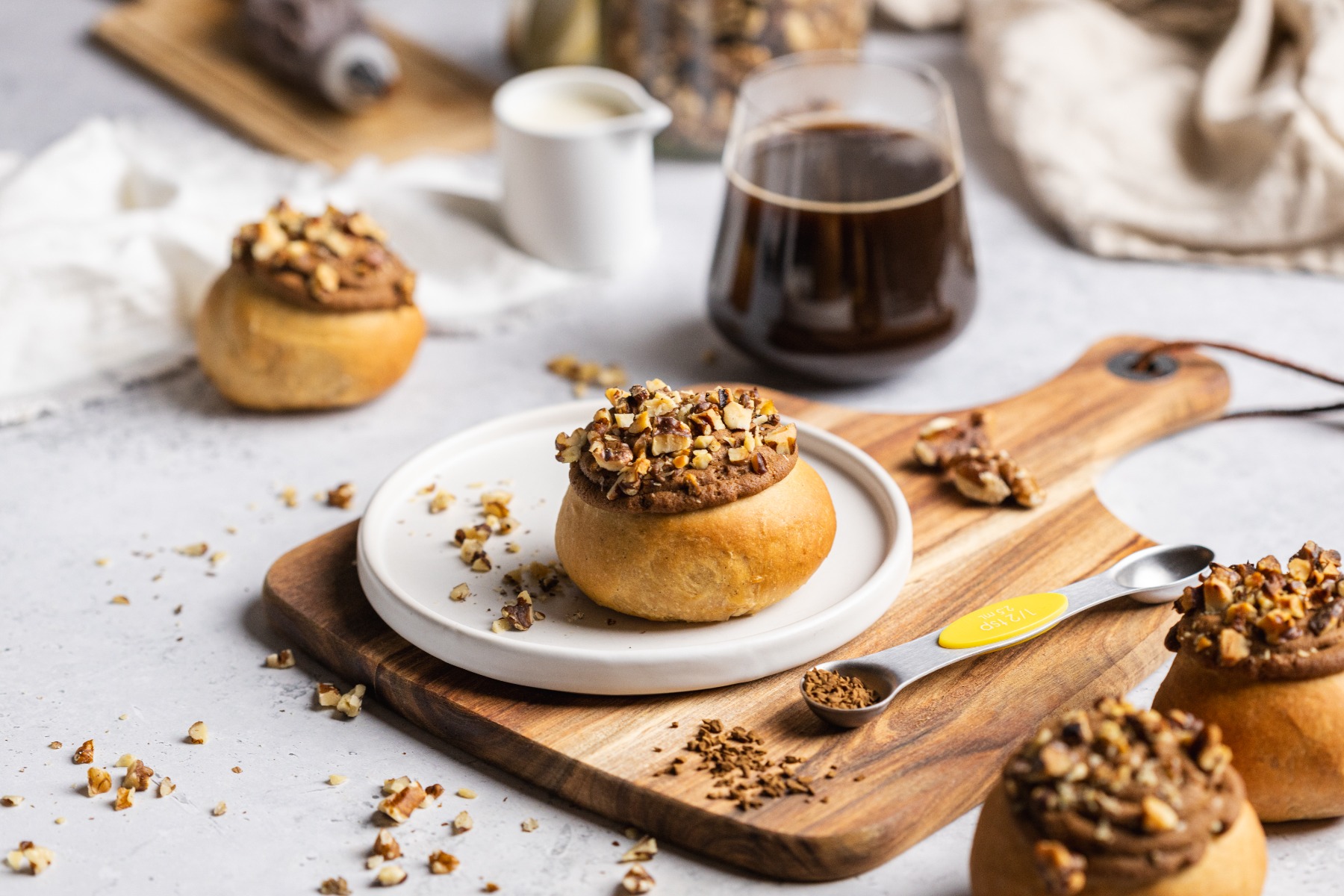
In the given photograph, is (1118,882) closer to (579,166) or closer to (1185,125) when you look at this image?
(579,166)

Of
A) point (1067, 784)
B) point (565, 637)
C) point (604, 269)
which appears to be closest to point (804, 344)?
point (604, 269)

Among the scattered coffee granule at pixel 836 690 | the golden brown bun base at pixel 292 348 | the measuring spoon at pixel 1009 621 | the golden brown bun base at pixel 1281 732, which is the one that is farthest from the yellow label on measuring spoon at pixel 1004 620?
the golden brown bun base at pixel 292 348

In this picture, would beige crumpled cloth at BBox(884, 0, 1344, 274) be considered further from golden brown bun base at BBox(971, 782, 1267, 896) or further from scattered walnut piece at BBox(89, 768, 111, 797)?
scattered walnut piece at BBox(89, 768, 111, 797)

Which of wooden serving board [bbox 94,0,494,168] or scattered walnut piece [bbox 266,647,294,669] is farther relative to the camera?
wooden serving board [bbox 94,0,494,168]

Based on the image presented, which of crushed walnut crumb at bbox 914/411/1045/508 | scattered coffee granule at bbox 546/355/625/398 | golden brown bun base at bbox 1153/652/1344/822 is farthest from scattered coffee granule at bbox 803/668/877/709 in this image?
scattered coffee granule at bbox 546/355/625/398

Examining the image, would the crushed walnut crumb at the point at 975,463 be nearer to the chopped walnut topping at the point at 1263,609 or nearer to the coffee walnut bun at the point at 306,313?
the chopped walnut topping at the point at 1263,609

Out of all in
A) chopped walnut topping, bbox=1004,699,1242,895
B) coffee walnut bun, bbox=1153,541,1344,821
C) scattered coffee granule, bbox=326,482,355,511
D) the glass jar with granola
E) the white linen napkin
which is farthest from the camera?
the glass jar with granola
